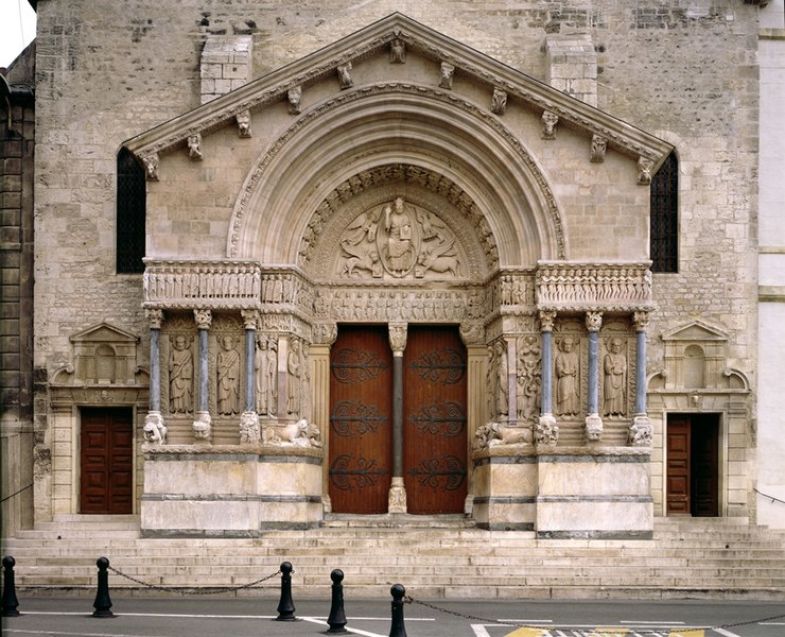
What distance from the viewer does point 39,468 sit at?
29281 millimetres

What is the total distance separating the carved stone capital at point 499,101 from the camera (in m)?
27.2

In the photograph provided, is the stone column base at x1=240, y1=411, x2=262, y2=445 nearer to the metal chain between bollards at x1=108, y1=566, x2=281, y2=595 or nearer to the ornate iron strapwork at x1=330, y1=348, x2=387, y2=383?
the ornate iron strapwork at x1=330, y1=348, x2=387, y2=383

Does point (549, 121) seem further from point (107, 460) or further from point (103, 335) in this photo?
point (107, 460)

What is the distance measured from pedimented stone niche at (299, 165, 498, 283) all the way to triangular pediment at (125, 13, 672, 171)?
9.39ft

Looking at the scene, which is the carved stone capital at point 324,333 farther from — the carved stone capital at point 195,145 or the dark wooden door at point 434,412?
the carved stone capital at point 195,145

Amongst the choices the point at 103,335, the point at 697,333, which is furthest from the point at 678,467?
the point at 103,335

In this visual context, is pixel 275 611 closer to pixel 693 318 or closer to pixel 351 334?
pixel 351 334

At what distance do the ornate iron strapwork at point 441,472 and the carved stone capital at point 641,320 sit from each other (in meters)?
4.74

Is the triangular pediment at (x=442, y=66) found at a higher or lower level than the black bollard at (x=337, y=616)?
higher

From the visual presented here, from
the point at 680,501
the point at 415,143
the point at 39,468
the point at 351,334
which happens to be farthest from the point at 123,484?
the point at 680,501

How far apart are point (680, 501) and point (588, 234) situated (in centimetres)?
600

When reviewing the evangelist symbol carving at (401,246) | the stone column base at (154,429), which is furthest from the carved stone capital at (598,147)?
the stone column base at (154,429)

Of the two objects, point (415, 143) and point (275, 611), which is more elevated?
point (415, 143)

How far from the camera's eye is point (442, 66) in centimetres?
2730
